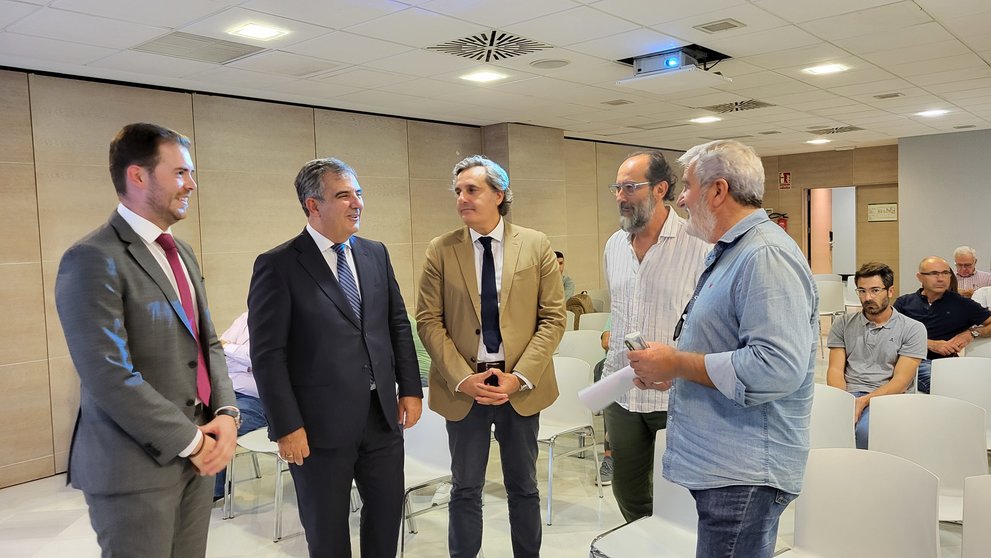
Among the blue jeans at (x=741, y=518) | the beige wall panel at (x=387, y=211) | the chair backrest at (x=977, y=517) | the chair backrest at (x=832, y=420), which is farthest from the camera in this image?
the beige wall panel at (x=387, y=211)

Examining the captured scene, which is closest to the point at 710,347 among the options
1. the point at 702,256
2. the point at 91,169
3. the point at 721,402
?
the point at 721,402

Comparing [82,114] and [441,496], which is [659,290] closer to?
[441,496]

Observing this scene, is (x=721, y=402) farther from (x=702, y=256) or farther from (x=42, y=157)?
(x=42, y=157)

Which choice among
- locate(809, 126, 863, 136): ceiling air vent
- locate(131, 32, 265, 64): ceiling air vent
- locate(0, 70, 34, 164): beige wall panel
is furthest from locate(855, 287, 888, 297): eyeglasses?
locate(809, 126, 863, 136): ceiling air vent

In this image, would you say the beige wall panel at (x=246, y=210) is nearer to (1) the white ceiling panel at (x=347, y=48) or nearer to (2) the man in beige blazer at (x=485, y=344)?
(1) the white ceiling panel at (x=347, y=48)

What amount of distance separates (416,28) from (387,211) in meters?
3.37

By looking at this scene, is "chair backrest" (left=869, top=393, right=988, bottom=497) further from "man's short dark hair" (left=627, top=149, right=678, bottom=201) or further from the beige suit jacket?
the beige suit jacket

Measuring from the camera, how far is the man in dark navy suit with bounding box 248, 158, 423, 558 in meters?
2.38

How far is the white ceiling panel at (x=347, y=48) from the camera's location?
4301mm

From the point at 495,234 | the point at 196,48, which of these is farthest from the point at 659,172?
the point at 196,48

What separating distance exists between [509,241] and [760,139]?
364 inches

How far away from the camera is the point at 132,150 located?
194cm

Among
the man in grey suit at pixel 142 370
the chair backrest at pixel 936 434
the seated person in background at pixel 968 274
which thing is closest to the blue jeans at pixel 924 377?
the chair backrest at pixel 936 434

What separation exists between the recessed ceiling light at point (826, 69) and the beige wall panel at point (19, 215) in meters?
5.95
